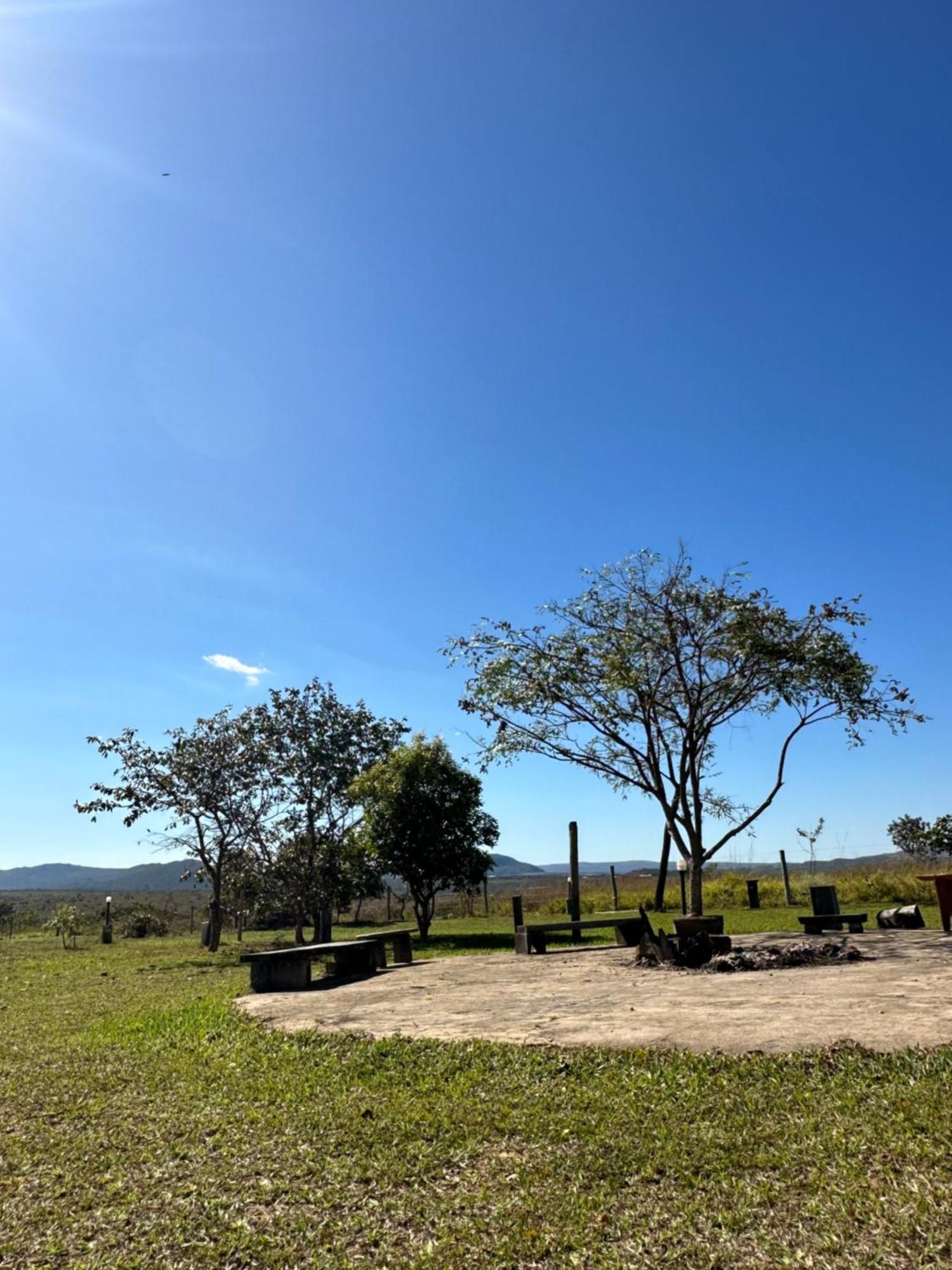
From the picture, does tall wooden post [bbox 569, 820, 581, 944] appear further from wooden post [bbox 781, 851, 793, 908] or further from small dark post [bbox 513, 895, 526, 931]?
wooden post [bbox 781, 851, 793, 908]

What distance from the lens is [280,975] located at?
10516mm

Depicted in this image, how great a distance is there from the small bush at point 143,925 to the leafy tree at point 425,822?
43.3 ft

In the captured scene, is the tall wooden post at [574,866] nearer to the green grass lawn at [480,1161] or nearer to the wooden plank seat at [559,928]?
the wooden plank seat at [559,928]

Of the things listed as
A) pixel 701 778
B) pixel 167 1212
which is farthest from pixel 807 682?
pixel 167 1212

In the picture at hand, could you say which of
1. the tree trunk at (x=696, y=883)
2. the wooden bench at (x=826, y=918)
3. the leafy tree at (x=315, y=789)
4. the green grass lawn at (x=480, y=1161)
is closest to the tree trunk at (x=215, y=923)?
the leafy tree at (x=315, y=789)

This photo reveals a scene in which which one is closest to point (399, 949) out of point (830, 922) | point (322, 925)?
point (830, 922)

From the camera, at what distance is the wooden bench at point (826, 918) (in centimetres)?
1345

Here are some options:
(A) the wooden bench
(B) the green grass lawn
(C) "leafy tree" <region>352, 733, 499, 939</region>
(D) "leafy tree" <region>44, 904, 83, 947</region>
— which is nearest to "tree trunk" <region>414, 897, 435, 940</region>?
(C) "leafy tree" <region>352, 733, 499, 939</region>

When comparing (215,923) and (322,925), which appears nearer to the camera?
(215,923)

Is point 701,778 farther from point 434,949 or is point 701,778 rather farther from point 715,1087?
point 715,1087

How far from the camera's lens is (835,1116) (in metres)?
4.09

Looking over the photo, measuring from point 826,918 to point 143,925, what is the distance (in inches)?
1001

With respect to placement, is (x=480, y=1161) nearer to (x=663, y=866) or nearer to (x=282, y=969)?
(x=282, y=969)

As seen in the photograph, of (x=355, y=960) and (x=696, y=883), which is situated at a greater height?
(x=696, y=883)
